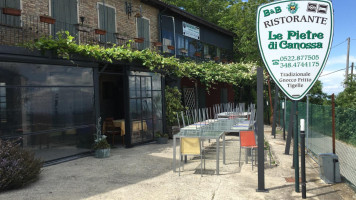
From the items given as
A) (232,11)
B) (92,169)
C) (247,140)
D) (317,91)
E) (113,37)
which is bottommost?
(92,169)

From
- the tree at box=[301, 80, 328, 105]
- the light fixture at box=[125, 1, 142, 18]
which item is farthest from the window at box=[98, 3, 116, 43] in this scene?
the tree at box=[301, 80, 328, 105]

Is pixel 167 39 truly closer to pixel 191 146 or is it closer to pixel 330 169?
pixel 191 146

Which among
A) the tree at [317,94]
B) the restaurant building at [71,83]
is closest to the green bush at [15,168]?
the restaurant building at [71,83]

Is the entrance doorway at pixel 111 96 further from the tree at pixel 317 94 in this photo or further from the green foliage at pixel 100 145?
the tree at pixel 317 94

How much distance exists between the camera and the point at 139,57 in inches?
385

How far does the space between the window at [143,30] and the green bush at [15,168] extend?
26.4 ft

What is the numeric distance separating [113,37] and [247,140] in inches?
281

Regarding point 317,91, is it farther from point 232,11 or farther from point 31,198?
point 31,198

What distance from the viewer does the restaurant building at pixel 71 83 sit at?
695cm

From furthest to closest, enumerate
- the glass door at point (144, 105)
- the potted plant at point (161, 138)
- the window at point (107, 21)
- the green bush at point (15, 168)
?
1. the window at point (107, 21)
2. the potted plant at point (161, 138)
3. the glass door at point (144, 105)
4. the green bush at point (15, 168)

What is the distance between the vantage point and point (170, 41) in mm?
15336

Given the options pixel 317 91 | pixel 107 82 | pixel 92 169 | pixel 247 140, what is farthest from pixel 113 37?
pixel 317 91

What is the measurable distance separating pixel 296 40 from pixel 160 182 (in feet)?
11.9

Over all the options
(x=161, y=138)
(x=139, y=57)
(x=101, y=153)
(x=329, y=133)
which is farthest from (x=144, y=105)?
(x=329, y=133)
